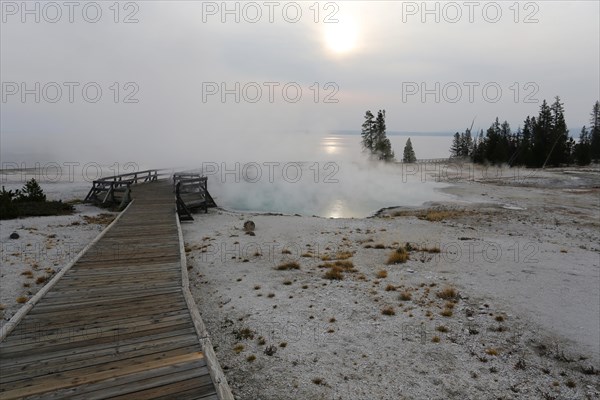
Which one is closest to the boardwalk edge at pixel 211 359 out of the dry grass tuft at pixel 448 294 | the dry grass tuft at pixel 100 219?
the dry grass tuft at pixel 448 294

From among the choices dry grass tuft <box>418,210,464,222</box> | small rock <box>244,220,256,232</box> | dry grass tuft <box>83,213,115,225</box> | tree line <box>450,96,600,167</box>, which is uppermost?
tree line <box>450,96,600,167</box>

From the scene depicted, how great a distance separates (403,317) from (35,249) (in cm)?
1437

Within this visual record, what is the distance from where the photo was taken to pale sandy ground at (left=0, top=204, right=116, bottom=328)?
982 centimetres

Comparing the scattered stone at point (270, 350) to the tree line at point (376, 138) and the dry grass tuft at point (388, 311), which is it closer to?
the dry grass tuft at point (388, 311)

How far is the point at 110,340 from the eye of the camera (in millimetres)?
5727

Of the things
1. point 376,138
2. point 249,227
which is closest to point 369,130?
point 376,138

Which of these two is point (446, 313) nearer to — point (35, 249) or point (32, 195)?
point (35, 249)

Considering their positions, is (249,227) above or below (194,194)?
below

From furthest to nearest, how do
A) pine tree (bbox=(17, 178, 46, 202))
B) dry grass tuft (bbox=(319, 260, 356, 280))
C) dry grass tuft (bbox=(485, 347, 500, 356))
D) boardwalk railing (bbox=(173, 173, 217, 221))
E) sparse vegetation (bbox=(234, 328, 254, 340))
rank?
pine tree (bbox=(17, 178, 46, 202)) < boardwalk railing (bbox=(173, 173, 217, 221)) < dry grass tuft (bbox=(319, 260, 356, 280)) < sparse vegetation (bbox=(234, 328, 254, 340)) < dry grass tuft (bbox=(485, 347, 500, 356))

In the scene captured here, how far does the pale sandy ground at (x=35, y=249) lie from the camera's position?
32.2ft

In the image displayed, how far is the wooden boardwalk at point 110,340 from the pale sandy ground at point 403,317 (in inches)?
53.3

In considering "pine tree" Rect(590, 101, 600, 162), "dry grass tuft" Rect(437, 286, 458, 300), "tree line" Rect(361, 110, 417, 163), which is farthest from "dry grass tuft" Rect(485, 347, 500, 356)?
"pine tree" Rect(590, 101, 600, 162)

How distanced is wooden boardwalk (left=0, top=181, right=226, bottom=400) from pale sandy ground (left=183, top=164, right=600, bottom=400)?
135 cm

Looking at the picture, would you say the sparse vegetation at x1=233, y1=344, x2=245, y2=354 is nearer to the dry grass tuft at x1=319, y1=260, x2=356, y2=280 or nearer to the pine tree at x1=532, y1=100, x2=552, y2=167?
the dry grass tuft at x1=319, y1=260, x2=356, y2=280
